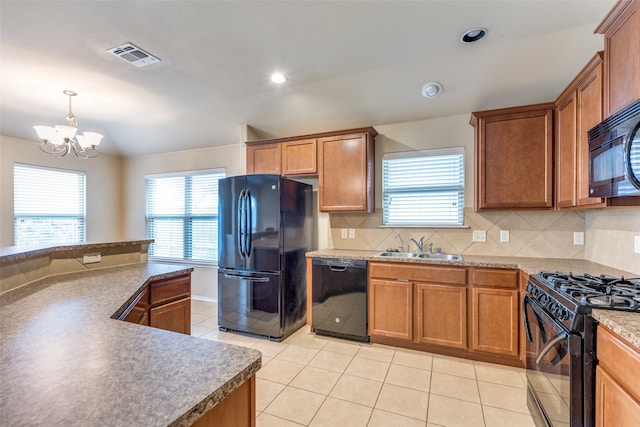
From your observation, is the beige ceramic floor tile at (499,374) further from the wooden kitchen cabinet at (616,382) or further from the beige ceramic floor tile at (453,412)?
the wooden kitchen cabinet at (616,382)

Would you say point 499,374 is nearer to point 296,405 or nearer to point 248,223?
point 296,405

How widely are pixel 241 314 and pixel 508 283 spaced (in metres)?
2.61

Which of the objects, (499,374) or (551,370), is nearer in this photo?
(551,370)

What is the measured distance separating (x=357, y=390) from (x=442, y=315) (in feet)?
3.43

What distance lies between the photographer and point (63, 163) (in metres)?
4.50

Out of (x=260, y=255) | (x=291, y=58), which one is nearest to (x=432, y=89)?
(x=291, y=58)

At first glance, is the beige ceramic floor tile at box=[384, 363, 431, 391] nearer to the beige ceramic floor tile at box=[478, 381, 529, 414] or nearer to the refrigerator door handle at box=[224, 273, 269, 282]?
the beige ceramic floor tile at box=[478, 381, 529, 414]

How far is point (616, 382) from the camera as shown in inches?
45.1

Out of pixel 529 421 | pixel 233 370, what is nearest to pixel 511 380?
pixel 529 421

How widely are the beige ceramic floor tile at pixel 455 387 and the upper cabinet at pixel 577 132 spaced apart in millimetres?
1550

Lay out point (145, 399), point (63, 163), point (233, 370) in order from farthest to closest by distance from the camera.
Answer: point (63, 163) → point (233, 370) → point (145, 399)

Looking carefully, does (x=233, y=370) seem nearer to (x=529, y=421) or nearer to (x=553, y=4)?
(x=529, y=421)

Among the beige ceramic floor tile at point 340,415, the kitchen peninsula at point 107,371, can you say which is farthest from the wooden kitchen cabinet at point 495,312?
the kitchen peninsula at point 107,371

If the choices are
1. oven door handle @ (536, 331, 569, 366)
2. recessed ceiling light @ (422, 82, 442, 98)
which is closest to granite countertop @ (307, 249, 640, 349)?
oven door handle @ (536, 331, 569, 366)
